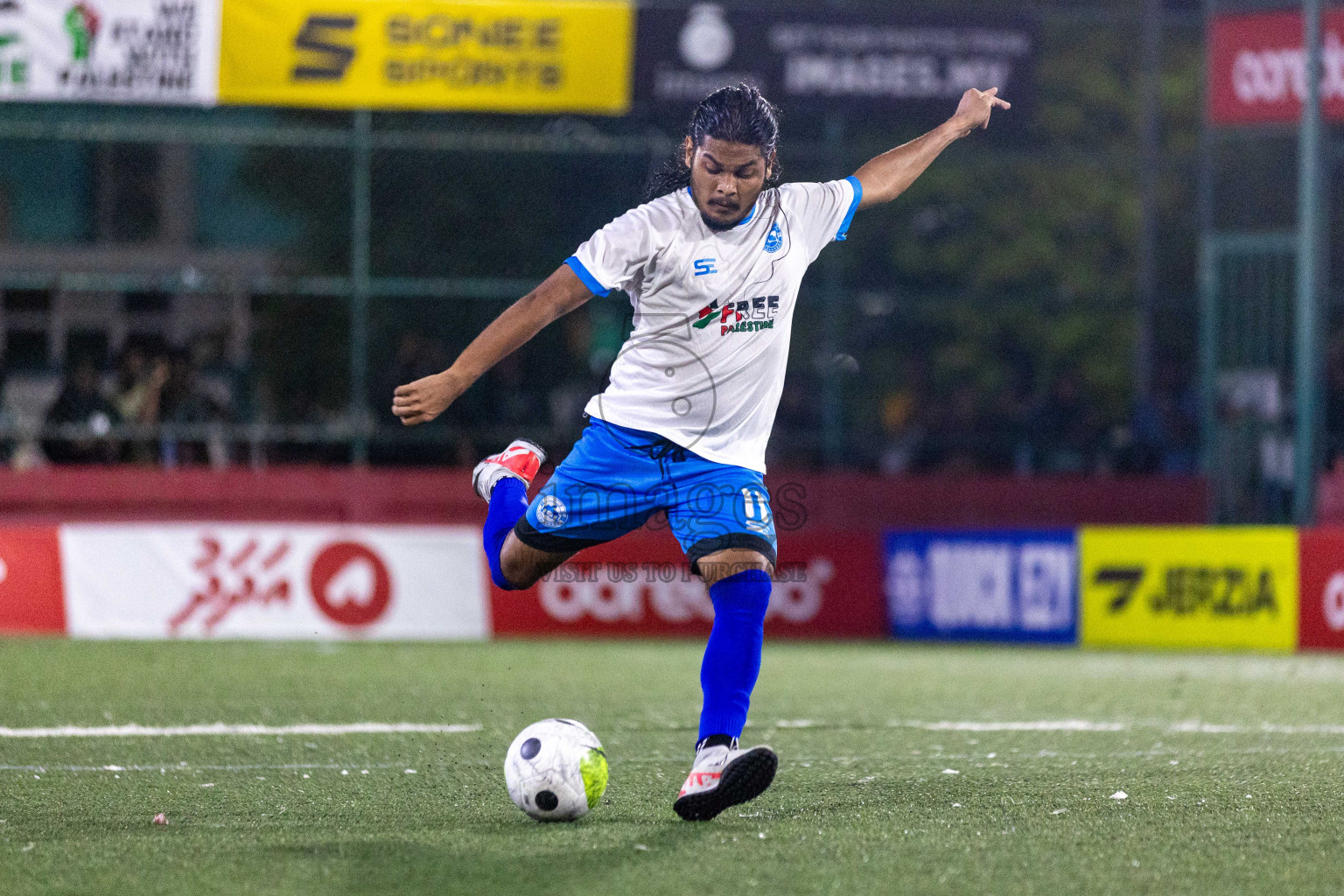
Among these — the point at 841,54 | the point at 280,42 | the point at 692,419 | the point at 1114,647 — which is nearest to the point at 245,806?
the point at 692,419

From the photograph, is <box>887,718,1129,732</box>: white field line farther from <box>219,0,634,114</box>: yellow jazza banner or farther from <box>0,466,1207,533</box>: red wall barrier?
<box>219,0,634,114</box>: yellow jazza banner

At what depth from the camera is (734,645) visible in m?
5.32

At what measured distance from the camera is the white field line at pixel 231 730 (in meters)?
7.18

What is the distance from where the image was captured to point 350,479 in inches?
586

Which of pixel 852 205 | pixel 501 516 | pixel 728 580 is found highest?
pixel 852 205

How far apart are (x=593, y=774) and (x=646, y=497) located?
85 cm

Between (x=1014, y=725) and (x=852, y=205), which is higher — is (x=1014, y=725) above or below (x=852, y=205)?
below

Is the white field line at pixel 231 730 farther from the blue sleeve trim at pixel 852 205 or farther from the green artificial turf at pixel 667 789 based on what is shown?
the blue sleeve trim at pixel 852 205

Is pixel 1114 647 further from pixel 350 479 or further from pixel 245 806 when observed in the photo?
pixel 245 806

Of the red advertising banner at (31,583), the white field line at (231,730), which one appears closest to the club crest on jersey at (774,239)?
the white field line at (231,730)

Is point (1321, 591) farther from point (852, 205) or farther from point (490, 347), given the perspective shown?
point (490, 347)

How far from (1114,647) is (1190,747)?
694 cm

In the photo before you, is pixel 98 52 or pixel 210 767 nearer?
pixel 210 767

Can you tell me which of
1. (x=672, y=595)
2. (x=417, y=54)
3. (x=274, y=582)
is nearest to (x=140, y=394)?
(x=274, y=582)
